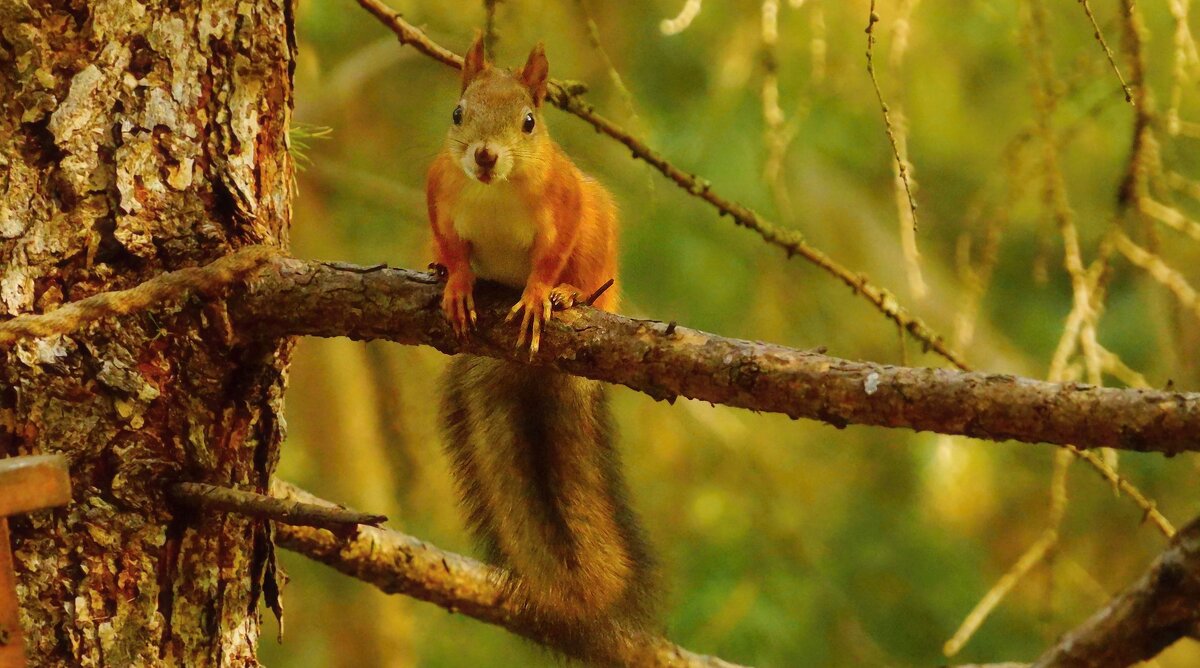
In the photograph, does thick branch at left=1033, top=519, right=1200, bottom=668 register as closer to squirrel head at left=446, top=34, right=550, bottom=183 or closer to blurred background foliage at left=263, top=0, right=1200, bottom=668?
squirrel head at left=446, top=34, right=550, bottom=183

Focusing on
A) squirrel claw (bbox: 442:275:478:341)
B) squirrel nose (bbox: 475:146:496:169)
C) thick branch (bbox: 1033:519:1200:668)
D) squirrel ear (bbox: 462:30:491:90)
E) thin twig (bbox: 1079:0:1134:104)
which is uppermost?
thin twig (bbox: 1079:0:1134:104)

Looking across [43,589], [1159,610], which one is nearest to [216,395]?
[43,589]

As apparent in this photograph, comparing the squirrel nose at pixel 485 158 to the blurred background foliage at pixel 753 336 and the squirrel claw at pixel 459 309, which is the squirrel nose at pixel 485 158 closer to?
the squirrel claw at pixel 459 309

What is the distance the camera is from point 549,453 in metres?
1.42

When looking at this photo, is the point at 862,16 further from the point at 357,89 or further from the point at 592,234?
the point at 592,234

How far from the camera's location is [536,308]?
3.85ft

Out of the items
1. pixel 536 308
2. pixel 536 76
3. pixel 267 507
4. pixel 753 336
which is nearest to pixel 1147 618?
pixel 536 308

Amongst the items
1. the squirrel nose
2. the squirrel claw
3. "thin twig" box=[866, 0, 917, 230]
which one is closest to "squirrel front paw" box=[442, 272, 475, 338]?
the squirrel claw

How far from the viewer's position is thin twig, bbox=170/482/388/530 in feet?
3.27

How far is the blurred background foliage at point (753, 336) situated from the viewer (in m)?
2.88

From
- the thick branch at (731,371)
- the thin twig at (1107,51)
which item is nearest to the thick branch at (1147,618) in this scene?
the thick branch at (731,371)

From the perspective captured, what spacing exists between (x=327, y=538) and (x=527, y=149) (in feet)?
1.66

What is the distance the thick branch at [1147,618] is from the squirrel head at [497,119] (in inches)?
29.2

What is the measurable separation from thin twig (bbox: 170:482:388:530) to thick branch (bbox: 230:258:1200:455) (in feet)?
0.52
